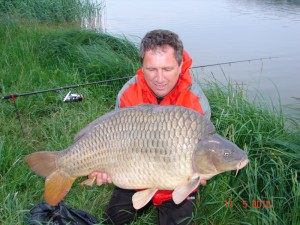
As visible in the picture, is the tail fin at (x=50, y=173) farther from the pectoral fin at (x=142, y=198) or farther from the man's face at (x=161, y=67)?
the man's face at (x=161, y=67)

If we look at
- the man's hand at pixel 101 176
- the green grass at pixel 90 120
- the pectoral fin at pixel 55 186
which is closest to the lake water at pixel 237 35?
the green grass at pixel 90 120

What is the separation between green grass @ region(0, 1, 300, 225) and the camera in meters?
2.08

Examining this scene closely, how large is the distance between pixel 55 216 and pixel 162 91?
77 centimetres

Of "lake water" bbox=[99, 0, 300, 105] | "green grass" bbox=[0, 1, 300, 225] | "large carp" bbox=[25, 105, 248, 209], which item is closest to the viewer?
"large carp" bbox=[25, 105, 248, 209]

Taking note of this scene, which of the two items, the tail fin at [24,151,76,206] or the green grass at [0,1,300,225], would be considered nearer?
the tail fin at [24,151,76,206]

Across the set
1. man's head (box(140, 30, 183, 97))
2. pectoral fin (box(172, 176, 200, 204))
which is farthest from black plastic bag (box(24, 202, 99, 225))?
man's head (box(140, 30, 183, 97))

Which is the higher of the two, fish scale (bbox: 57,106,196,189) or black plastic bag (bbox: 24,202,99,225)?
fish scale (bbox: 57,106,196,189)

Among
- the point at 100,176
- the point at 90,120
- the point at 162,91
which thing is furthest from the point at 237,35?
the point at 100,176

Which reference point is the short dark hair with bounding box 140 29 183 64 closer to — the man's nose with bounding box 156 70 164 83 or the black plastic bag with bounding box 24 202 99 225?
the man's nose with bounding box 156 70 164 83

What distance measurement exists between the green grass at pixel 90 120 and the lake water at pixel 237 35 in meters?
1.09

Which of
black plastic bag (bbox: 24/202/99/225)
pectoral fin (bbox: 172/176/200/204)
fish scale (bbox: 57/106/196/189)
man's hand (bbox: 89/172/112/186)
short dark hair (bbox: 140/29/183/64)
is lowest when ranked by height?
black plastic bag (bbox: 24/202/99/225)

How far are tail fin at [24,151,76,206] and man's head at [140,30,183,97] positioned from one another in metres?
0.58

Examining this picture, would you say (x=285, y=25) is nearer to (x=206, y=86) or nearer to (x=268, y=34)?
(x=268, y=34)

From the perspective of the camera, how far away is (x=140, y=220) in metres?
Result: 2.09
